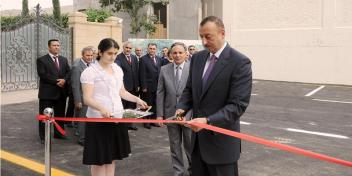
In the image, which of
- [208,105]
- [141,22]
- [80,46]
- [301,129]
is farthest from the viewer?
[141,22]

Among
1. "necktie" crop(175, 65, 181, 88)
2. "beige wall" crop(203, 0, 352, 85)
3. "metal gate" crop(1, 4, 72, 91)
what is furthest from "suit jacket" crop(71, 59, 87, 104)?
"beige wall" crop(203, 0, 352, 85)

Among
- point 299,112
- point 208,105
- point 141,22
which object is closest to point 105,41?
point 208,105

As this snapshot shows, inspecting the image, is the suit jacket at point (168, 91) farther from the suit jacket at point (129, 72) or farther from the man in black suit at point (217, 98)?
the suit jacket at point (129, 72)

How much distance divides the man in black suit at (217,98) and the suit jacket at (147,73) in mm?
6221

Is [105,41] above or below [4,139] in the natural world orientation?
above

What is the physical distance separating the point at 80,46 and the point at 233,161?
14236 millimetres

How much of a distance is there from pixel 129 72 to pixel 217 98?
6.29 m

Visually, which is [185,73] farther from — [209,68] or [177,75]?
[209,68]

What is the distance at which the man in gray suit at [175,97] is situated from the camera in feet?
18.4

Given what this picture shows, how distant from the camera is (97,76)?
14.9 feet

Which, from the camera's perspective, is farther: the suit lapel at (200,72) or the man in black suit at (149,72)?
the man in black suit at (149,72)

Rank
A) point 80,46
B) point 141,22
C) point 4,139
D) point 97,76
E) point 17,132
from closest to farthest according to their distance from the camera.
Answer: point 97,76 < point 4,139 < point 17,132 < point 80,46 < point 141,22

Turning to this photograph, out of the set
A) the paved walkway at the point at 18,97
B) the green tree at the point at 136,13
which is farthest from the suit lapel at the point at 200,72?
the green tree at the point at 136,13

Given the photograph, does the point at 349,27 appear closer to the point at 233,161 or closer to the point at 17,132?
the point at 17,132
